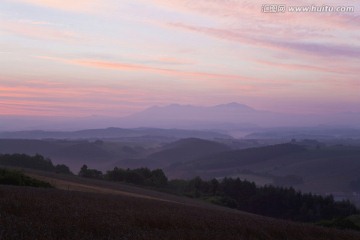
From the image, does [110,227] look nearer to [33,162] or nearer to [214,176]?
[33,162]

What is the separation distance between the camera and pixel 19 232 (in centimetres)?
734

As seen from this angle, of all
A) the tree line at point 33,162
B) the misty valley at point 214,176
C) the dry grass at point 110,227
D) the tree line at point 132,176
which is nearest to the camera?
the dry grass at point 110,227

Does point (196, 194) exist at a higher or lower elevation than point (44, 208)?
lower

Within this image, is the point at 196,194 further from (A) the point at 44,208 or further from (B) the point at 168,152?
(B) the point at 168,152

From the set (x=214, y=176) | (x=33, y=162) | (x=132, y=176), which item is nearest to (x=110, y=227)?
(x=132, y=176)

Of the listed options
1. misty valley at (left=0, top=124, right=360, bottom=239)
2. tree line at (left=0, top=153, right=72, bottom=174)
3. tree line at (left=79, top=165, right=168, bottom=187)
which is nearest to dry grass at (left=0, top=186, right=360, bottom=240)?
misty valley at (left=0, top=124, right=360, bottom=239)

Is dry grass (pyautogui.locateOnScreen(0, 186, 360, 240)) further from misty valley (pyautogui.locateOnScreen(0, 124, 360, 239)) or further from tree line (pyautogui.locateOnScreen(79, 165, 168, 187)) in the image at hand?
tree line (pyautogui.locateOnScreen(79, 165, 168, 187))

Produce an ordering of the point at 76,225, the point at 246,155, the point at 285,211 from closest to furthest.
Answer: the point at 76,225 → the point at 285,211 → the point at 246,155

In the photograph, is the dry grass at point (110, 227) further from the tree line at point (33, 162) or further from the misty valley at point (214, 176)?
the tree line at point (33, 162)

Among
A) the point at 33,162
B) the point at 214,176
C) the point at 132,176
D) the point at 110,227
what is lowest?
the point at 214,176

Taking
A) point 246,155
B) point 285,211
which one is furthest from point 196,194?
point 246,155

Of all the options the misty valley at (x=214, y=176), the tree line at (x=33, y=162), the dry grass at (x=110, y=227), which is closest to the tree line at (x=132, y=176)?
the misty valley at (x=214, y=176)

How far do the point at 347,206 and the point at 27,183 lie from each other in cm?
4808

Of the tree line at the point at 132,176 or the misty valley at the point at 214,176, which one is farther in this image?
the tree line at the point at 132,176
